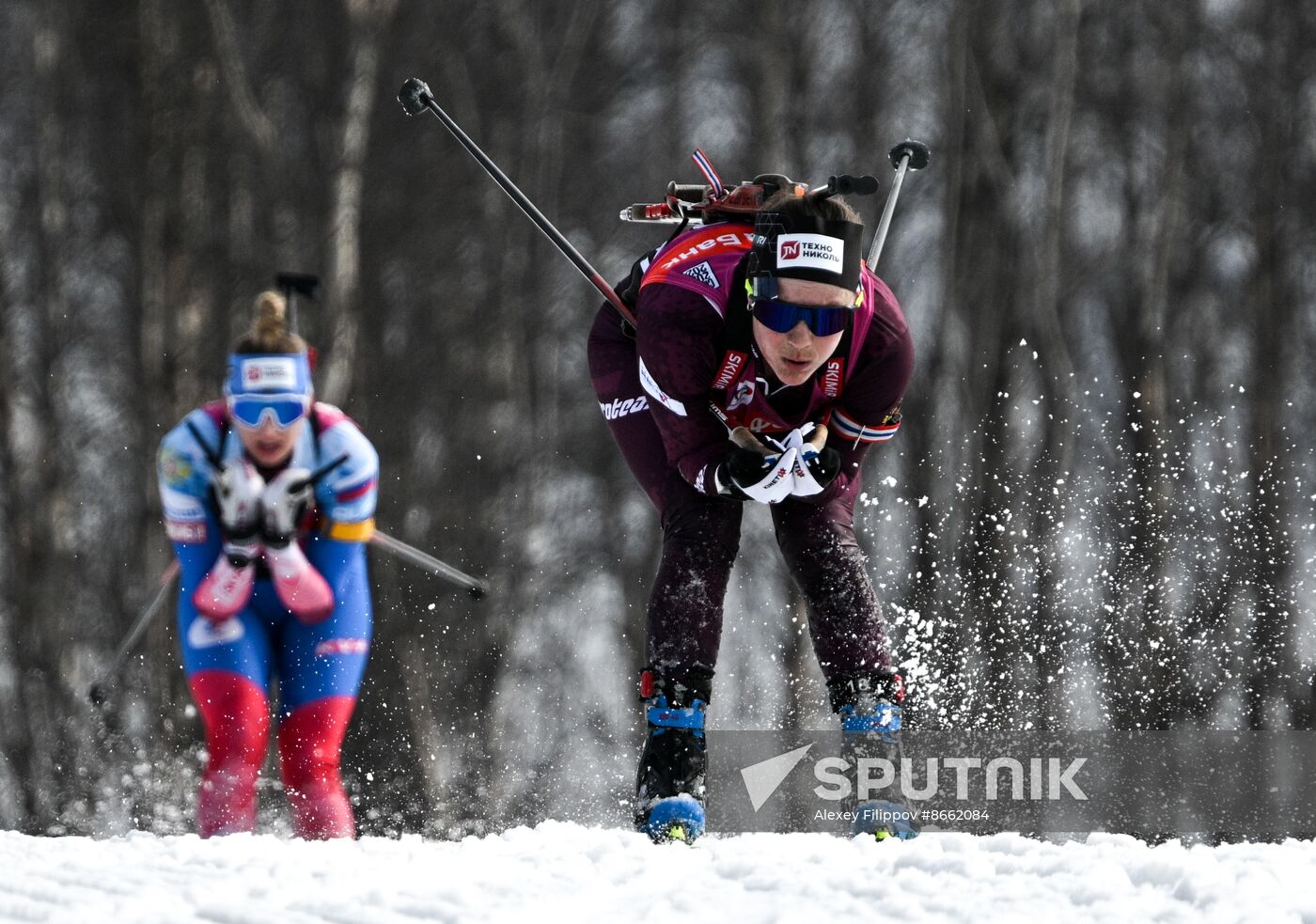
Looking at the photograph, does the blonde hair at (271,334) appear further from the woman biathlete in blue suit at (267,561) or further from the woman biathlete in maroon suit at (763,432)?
the woman biathlete in maroon suit at (763,432)

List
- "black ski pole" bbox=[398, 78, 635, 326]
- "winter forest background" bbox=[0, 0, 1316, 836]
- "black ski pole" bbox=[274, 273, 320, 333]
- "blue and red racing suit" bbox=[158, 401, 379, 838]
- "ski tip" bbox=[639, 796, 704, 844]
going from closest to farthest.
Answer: "ski tip" bbox=[639, 796, 704, 844] < "black ski pole" bbox=[398, 78, 635, 326] < "blue and red racing suit" bbox=[158, 401, 379, 838] < "black ski pole" bbox=[274, 273, 320, 333] < "winter forest background" bbox=[0, 0, 1316, 836]

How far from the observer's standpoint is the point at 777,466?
4.64m

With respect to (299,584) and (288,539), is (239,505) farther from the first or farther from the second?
(299,584)

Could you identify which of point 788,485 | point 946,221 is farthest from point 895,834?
point 946,221

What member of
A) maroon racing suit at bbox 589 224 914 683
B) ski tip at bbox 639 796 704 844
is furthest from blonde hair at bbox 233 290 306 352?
ski tip at bbox 639 796 704 844

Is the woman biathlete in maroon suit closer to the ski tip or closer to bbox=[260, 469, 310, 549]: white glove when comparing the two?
the ski tip

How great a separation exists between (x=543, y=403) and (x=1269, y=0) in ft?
15.2

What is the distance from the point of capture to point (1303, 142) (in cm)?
1084

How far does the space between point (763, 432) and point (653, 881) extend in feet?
4.62

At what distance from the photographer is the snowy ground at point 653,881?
11.2 feet

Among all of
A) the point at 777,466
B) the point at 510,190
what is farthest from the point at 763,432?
the point at 510,190

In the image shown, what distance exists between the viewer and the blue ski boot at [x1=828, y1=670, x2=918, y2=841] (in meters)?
4.71

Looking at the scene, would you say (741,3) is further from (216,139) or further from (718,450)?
(718,450)

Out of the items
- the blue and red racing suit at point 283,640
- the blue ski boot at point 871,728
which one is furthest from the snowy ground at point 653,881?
the blue and red racing suit at point 283,640
